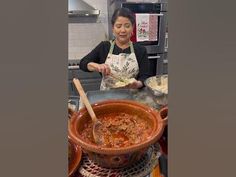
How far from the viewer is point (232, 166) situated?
68cm

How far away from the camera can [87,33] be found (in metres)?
2.40

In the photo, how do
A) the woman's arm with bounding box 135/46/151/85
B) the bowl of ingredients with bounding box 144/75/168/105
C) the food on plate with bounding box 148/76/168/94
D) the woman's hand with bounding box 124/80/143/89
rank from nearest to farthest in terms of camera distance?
the bowl of ingredients with bounding box 144/75/168/105
the food on plate with bounding box 148/76/168/94
the woman's hand with bounding box 124/80/143/89
the woman's arm with bounding box 135/46/151/85

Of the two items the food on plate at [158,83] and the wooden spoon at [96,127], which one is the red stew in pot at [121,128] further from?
the food on plate at [158,83]

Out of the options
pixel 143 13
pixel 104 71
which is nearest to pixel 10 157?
pixel 104 71

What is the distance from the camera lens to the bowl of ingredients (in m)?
0.87

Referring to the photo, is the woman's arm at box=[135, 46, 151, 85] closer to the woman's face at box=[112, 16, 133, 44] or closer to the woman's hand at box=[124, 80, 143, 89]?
the woman's face at box=[112, 16, 133, 44]

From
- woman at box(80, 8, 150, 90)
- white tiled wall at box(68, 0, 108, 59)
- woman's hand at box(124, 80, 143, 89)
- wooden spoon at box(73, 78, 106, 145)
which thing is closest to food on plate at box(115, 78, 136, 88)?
woman's hand at box(124, 80, 143, 89)

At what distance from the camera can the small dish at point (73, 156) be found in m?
0.63

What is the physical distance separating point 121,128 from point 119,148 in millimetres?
161

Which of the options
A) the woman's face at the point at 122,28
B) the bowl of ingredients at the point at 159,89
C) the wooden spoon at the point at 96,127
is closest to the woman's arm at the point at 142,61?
the woman's face at the point at 122,28

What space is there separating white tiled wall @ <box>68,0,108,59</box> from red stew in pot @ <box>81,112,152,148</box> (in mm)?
1652

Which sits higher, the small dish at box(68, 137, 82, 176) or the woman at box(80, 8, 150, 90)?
the woman at box(80, 8, 150, 90)

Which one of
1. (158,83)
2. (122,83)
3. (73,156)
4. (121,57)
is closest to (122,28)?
(121,57)

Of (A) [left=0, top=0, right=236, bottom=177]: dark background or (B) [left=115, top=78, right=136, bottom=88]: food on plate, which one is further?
(B) [left=115, top=78, right=136, bottom=88]: food on plate
